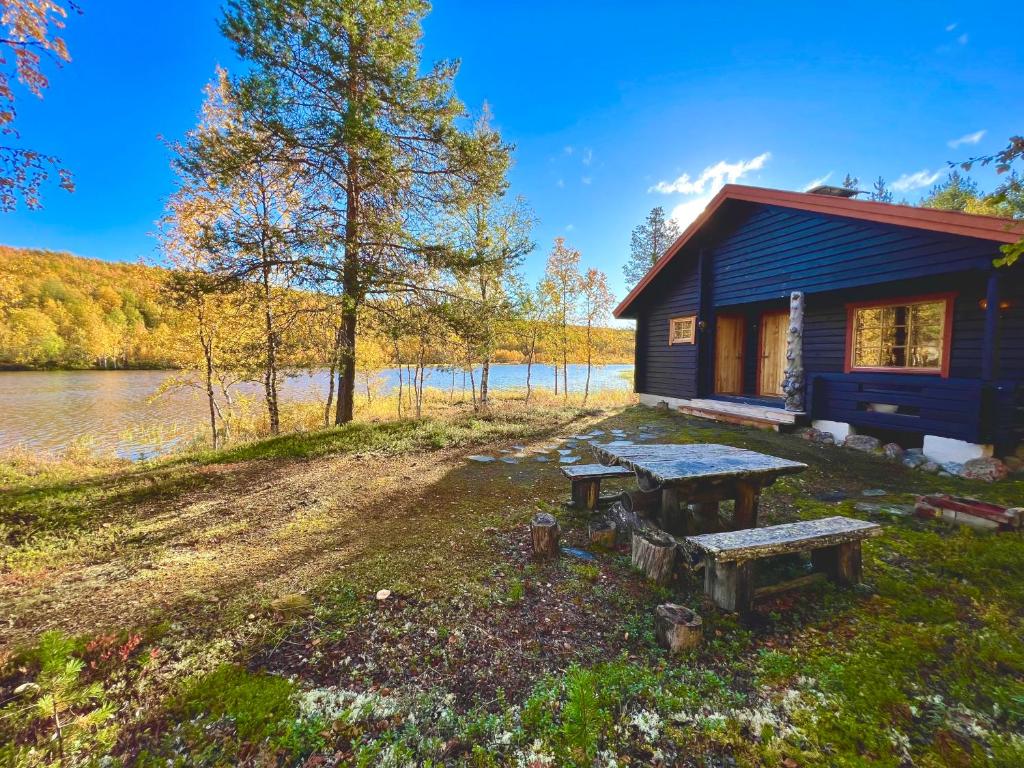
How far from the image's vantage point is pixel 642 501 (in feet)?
11.9

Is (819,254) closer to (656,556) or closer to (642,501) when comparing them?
(642,501)

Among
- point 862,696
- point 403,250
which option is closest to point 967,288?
point 862,696

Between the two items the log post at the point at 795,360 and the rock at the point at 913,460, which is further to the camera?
the log post at the point at 795,360

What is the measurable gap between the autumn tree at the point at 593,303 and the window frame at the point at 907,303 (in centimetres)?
939

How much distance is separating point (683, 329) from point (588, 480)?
8.46m

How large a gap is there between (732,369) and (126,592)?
12.0 meters

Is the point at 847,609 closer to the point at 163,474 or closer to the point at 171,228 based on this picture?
the point at 163,474

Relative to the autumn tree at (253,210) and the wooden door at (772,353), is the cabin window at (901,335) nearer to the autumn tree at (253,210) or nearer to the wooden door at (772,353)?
the wooden door at (772,353)

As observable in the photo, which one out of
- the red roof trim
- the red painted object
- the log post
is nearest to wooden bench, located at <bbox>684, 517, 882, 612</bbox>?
the red painted object

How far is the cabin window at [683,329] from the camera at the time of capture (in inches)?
414

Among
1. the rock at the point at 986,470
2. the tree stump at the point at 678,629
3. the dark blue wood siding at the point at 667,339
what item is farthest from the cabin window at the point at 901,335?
the tree stump at the point at 678,629

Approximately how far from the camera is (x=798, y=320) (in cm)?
796

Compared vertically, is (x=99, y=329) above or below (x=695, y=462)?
above

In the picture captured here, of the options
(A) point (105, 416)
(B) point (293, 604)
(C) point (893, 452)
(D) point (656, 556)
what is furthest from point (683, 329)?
(A) point (105, 416)
